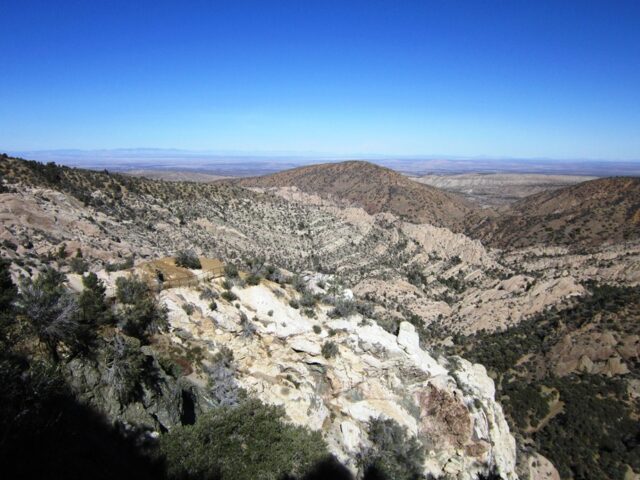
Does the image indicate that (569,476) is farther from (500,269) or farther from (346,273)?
(500,269)

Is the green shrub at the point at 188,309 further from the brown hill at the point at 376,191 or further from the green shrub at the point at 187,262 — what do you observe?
the brown hill at the point at 376,191

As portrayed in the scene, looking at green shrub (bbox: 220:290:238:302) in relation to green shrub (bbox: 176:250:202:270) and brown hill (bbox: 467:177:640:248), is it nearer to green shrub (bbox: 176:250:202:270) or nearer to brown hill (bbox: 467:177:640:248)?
green shrub (bbox: 176:250:202:270)

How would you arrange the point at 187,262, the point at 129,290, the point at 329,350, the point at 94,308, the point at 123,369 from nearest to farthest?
the point at 123,369, the point at 94,308, the point at 129,290, the point at 329,350, the point at 187,262

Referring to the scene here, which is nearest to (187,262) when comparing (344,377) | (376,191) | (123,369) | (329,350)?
(329,350)

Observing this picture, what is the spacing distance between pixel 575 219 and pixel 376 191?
46.6 m

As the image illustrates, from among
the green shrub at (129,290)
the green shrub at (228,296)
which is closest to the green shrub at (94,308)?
the green shrub at (129,290)

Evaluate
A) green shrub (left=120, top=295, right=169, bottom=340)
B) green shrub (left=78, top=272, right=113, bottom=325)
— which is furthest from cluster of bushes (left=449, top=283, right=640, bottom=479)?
green shrub (left=78, top=272, right=113, bottom=325)

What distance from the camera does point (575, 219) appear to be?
73.0m

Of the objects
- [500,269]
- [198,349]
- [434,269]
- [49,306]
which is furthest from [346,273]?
[49,306]

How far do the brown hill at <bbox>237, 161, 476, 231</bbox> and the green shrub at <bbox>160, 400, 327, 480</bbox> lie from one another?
7422cm

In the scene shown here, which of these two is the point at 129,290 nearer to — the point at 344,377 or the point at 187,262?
the point at 187,262

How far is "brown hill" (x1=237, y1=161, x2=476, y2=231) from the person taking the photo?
302ft

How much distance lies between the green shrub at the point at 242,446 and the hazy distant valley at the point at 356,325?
0.29 metres

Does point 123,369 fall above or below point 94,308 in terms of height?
below
